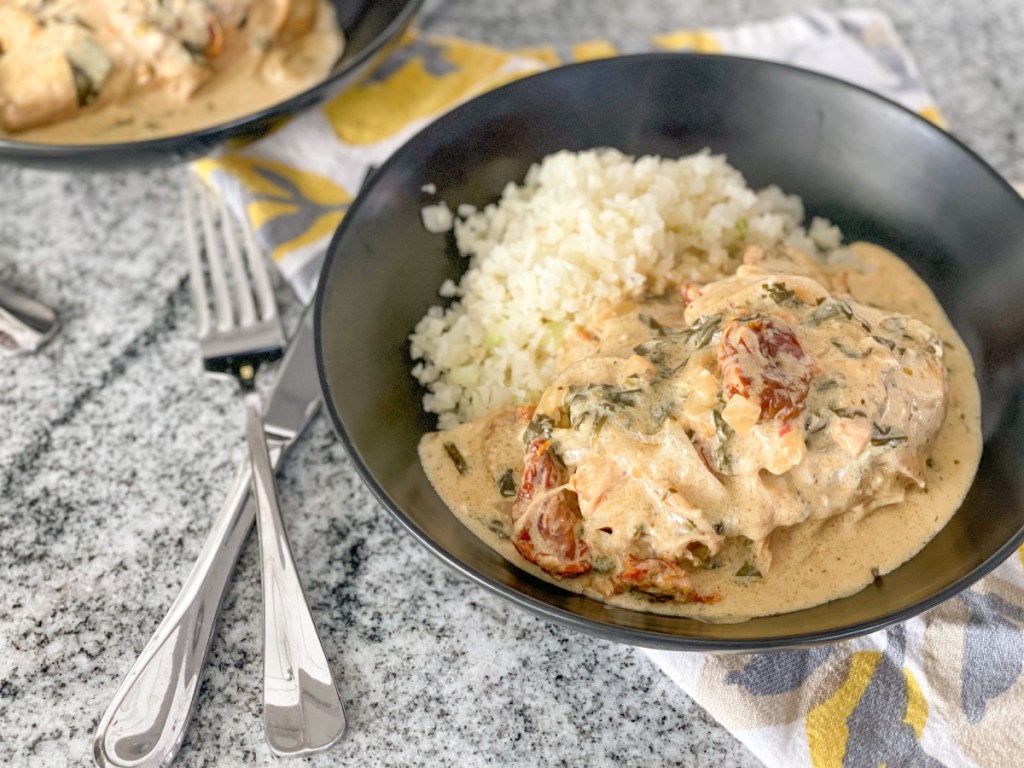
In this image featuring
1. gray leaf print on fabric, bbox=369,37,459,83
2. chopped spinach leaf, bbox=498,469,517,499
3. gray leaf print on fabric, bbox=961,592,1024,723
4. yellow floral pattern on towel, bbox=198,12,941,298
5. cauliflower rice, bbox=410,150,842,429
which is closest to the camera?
gray leaf print on fabric, bbox=961,592,1024,723

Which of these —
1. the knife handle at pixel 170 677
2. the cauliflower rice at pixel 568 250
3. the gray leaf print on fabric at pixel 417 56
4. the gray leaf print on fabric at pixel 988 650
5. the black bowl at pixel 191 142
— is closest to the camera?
the knife handle at pixel 170 677

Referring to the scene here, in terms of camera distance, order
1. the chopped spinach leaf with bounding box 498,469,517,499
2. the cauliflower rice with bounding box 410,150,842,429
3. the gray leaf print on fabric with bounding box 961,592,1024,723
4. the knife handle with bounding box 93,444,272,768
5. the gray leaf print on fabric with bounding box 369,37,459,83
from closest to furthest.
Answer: the knife handle with bounding box 93,444,272,768 → the gray leaf print on fabric with bounding box 961,592,1024,723 → the chopped spinach leaf with bounding box 498,469,517,499 → the cauliflower rice with bounding box 410,150,842,429 → the gray leaf print on fabric with bounding box 369,37,459,83

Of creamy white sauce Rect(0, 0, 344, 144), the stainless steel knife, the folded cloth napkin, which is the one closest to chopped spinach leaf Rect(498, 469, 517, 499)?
the folded cloth napkin

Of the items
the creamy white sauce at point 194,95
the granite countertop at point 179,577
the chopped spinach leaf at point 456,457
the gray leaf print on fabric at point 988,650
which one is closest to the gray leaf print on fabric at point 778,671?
the granite countertop at point 179,577

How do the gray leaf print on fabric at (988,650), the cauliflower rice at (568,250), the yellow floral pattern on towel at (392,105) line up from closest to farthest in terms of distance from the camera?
1. the gray leaf print on fabric at (988,650)
2. the cauliflower rice at (568,250)
3. the yellow floral pattern on towel at (392,105)

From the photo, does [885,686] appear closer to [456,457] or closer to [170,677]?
[456,457]

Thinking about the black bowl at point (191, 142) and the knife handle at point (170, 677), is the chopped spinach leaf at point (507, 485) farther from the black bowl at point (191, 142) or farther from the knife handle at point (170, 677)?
the black bowl at point (191, 142)

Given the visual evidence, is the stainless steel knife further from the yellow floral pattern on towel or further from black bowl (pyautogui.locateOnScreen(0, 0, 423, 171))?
black bowl (pyautogui.locateOnScreen(0, 0, 423, 171))

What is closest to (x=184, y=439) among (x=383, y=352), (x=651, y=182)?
(x=383, y=352)
